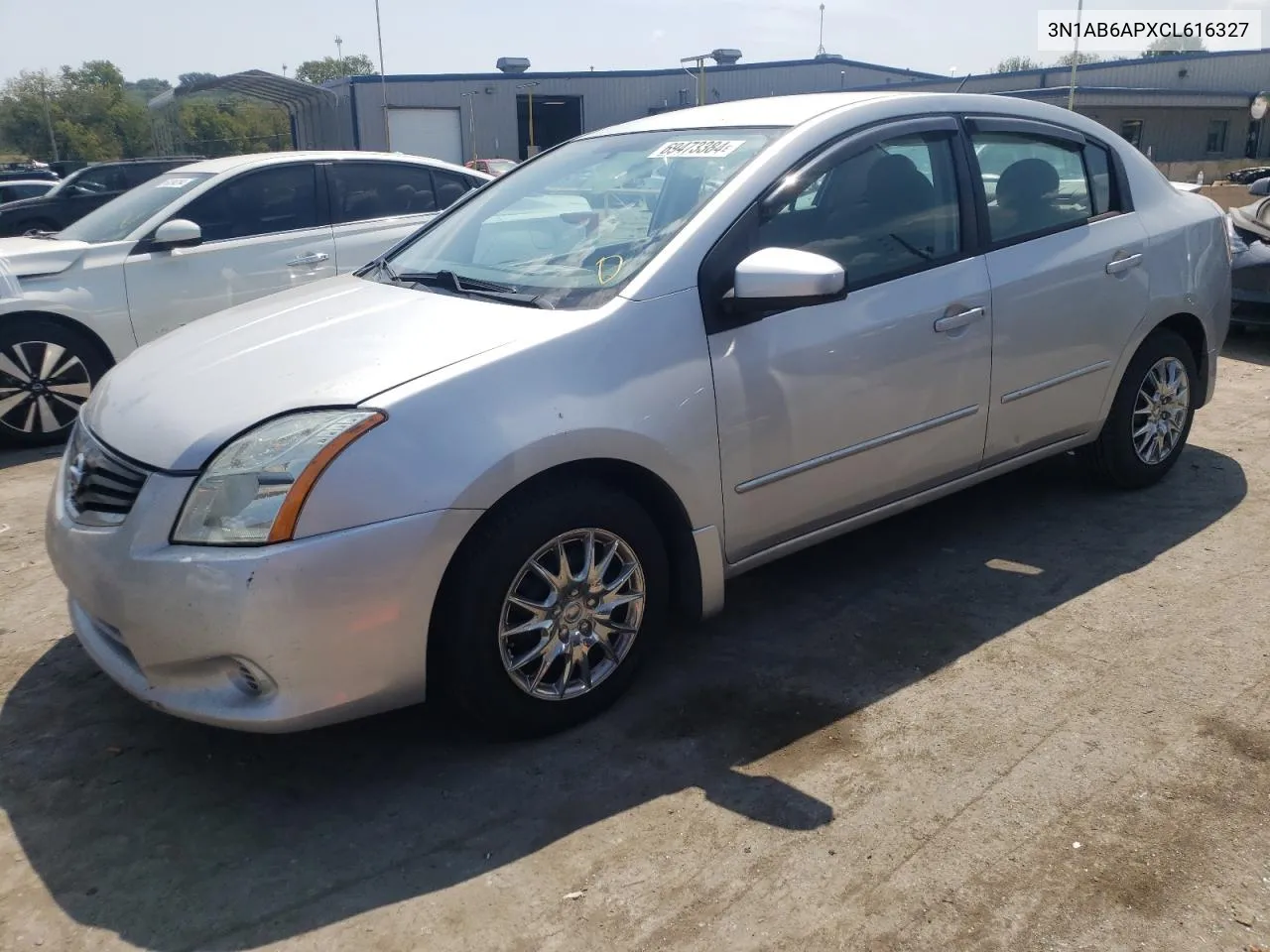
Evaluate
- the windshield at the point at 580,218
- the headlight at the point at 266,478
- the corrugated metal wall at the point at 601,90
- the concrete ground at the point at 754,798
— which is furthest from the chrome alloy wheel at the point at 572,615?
the corrugated metal wall at the point at 601,90

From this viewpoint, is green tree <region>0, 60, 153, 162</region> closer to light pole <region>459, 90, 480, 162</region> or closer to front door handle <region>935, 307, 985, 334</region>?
light pole <region>459, 90, 480, 162</region>

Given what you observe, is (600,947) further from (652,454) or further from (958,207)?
Answer: (958,207)

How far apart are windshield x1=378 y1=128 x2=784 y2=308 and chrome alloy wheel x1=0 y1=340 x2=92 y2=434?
3.31 m

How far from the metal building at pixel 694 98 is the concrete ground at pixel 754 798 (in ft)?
105

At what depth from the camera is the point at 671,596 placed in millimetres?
3350

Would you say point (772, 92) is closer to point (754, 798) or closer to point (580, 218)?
point (580, 218)

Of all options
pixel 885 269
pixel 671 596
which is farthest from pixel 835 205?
pixel 671 596

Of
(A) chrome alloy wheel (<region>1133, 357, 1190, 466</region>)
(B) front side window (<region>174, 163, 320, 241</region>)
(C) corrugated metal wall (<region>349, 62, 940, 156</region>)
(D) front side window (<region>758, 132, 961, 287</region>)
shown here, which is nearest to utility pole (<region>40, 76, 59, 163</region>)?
(C) corrugated metal wall (<region>349, 62, 940, 156</region>)

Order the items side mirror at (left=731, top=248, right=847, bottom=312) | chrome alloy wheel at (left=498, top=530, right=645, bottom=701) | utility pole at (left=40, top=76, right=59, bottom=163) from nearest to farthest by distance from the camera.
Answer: chrome alloy wheel at (left=498, top=530, right=645, bottom=701) → side mirror at (left=731, top=248, right=847, bottom=312) → utility pole at (left=40, top=76, right=59, bottom=163)

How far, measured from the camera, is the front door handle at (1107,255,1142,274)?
428 centimetres

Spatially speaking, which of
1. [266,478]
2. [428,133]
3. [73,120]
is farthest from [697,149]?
[73,120]

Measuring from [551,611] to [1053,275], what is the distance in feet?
8.00

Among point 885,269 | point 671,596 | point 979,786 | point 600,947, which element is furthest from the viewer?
point 885,269

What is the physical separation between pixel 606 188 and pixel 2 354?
4.27 metres
